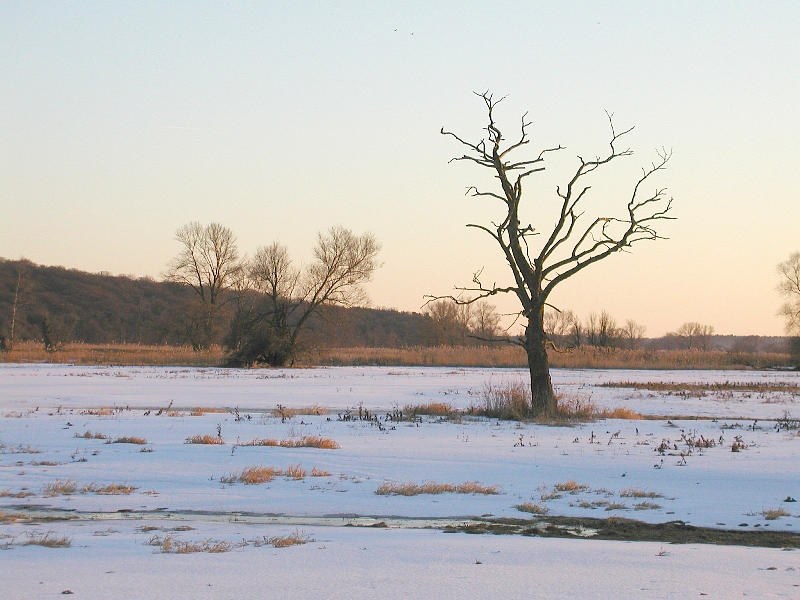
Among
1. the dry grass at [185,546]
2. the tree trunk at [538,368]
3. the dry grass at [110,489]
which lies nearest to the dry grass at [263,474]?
the dry grass at [110,489]

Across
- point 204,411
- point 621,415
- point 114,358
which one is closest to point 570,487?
point 621,415

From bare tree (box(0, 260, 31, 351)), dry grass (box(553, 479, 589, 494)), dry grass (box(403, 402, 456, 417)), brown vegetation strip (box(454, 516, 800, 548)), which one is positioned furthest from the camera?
bare tree (box(0, 260, 31, 351))

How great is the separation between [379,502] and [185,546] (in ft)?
11.4

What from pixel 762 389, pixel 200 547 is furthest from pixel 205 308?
pixel 200 547

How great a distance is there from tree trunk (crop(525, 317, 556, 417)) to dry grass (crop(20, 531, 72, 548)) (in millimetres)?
14682

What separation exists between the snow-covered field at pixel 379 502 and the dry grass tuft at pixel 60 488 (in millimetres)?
51

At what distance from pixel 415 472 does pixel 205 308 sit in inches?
2634

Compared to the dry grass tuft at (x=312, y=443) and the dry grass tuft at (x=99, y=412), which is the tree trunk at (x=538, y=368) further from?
the dry grass tuft at (x=99, y=412)

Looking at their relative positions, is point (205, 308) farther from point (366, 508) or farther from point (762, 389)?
point (366, 508)

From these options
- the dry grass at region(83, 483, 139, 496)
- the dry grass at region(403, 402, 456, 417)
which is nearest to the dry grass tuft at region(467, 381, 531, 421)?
the dry grass at region(403, 402, 456, 417)

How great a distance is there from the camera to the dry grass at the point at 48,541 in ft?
25.0

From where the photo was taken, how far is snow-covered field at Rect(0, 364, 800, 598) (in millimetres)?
6453

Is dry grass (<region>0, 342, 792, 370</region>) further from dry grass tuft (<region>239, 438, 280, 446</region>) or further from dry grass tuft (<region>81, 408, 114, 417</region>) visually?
dry grass tuft (<region>239, 438, 280, 446</region>)

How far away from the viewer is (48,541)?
7.69 m
